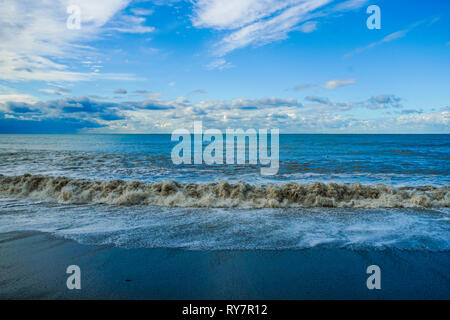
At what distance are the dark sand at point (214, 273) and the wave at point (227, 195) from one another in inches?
157

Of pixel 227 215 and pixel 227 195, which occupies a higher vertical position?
pixel 227 195

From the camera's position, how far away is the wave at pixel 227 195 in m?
9.34

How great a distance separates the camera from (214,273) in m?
4.54

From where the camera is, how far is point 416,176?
16125 millimetres

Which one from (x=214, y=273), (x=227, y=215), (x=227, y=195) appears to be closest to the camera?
(x=214, y=273)

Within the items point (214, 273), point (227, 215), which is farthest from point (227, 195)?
point (214, 273)

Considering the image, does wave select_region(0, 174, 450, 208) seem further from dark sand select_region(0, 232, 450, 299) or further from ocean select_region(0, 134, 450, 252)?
dark sand select_region(0, 232, 450, 299)

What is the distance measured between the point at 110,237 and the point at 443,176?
19.1 metres

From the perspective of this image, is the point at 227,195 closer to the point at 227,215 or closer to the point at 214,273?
the point at 227,215

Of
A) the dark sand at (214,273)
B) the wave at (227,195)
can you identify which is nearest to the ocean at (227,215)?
the wave at (227,195)

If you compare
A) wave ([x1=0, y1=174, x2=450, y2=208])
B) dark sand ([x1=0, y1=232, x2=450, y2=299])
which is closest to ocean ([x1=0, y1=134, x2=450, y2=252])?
wave ([x1=0, y1=174, x2=450, y2=208])

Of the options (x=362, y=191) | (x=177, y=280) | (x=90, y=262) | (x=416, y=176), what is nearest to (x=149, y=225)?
(x=90, y=262)

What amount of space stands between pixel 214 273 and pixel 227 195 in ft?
18.4
